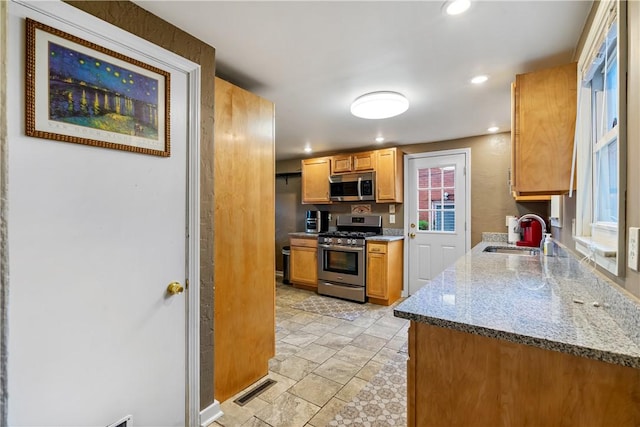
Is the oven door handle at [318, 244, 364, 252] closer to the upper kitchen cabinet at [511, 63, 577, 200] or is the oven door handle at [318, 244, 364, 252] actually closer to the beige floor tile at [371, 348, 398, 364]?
the beige floor tile at [371, 348, 398, 364]

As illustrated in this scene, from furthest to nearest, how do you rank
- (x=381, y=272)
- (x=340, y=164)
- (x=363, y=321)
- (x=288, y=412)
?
(x=340, y=164), (x=381, y=272), (x=363, y=321), (x=288, y=412)

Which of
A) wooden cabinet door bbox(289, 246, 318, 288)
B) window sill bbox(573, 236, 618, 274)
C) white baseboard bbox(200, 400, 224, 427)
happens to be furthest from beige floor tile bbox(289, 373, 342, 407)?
wooden cabinet door bbox(289, 246, 318, 288)

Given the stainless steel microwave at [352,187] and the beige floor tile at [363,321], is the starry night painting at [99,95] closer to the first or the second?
the beige floor tile at [363,321]

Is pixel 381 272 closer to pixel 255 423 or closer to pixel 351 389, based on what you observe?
pixel 351 389

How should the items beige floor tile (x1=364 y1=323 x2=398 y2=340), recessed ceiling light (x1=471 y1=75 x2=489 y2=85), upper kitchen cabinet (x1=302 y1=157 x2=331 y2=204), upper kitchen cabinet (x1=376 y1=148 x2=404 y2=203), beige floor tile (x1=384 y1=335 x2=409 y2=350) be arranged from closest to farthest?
recessed ceiling light (x1=471 y1=75 x2=489 y2=85), beige floor tile (x1=384 y1=335 x2=409 y2=350), beige floor tile (x1=364 y1=323 x2=398 y2=340), upper kitchen cabinet (x1=376 y1=148 x2=404 y2=203), upper kitchen cabinet (x1=302 y1=157 x2=331 y2=204)

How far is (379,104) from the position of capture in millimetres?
2402

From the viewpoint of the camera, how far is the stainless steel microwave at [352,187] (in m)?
4.40

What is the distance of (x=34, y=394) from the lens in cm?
112

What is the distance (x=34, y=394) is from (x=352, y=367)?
192cm

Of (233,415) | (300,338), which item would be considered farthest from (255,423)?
(300,338)

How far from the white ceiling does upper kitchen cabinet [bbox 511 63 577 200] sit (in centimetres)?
22

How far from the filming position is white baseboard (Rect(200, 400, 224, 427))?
1.70 metres

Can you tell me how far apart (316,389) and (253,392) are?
44cm

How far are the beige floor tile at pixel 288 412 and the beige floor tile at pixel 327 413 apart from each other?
0.03 m
